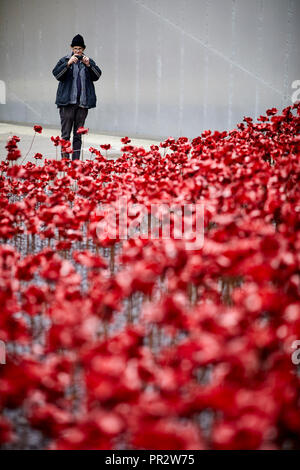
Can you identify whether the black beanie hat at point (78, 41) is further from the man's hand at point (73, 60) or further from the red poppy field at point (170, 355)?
the red poppy field at point (170, 355)

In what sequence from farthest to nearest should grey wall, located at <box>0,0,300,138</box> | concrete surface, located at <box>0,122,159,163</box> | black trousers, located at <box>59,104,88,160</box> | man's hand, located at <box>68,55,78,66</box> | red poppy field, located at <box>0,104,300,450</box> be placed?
grey wall, located at <box>0,0,300,138</box> < concrete surface, located at <box>0,122,159,163</box> < black trousers, located at <box>59,104,88,160</box> < man's hand, located at <box>68,55,78,66</box> < red poppy field, located at <box>0,104,300,450</box>

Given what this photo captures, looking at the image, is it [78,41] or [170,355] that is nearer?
[170,355]

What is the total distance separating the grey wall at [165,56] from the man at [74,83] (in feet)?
16.4

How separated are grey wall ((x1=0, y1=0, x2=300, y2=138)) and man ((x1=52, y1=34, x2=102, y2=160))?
5.01 metres

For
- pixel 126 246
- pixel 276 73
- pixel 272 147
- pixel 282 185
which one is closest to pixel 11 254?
pixel 126 246

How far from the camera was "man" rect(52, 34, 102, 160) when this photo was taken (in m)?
7.30

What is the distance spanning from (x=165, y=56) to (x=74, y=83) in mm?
6083

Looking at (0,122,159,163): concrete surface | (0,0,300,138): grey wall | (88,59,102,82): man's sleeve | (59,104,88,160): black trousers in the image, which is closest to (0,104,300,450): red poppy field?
(59,104,88,160): black trousers

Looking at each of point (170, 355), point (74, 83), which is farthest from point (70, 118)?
point (170, 355)

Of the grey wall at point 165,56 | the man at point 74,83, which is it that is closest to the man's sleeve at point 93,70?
the man at point 74,83

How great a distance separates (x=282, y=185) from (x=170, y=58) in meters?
10.3

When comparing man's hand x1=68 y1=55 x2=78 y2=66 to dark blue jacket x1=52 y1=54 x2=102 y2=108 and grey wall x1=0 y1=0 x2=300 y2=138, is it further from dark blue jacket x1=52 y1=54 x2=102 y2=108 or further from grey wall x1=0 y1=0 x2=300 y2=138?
grey wall x1=0 y1=0 x2=300 y2=138

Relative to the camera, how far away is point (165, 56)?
12852 mm

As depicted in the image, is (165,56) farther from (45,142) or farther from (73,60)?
A: (73,60)
